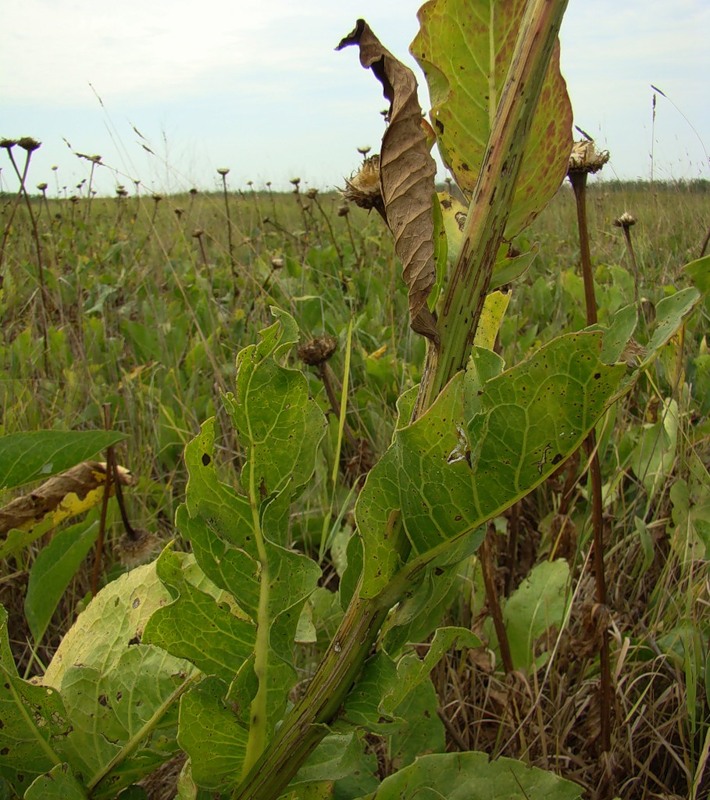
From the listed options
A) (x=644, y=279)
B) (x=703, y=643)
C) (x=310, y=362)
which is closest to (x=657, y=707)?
(x=703, y=643)

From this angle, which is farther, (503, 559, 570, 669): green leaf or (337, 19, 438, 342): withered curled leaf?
(503, 559, 570, 669): green leaf

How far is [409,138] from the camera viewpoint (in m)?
0.68

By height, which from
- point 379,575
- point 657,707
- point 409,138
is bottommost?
point 657,707

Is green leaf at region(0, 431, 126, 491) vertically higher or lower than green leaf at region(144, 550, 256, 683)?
higher

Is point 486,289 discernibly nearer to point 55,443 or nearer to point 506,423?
point 506,423

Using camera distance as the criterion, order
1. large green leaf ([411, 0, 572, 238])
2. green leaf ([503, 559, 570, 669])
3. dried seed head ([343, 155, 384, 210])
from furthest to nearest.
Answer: green leaf ([503, 559, 570, 669]) < dried seed head ([343, 155, 384, 210]) < large green leaf ([411, 0, 572, 238])

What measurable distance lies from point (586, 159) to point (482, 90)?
27.1 inches

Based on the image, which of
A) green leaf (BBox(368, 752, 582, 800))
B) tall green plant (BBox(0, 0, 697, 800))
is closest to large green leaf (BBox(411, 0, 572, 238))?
tall green plant (BBox(0, 0, 697, 800))

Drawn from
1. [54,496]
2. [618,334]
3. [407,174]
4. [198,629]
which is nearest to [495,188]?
[407,174]

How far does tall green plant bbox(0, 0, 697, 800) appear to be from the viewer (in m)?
0.68

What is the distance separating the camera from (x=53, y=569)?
137 centimetres

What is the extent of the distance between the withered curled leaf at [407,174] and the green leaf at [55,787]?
2.31 ft

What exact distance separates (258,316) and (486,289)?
302 centimetres

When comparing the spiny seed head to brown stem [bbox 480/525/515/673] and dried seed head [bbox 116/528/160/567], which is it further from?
brown stem [bbox 480/525/515/673]
